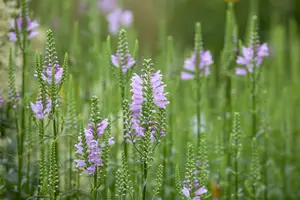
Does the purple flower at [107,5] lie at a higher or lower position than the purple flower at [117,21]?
higher

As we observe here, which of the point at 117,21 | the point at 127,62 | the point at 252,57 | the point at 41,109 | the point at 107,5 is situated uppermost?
the point at 107,5

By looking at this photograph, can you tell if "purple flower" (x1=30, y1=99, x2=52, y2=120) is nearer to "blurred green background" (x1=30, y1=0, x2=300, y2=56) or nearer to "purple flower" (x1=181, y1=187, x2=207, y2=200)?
"purple flower" (x1=181, y1=187, x2=207, y2=200)

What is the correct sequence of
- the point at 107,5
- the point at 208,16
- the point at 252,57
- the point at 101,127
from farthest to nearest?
the point at 208,16, the point at 107,5, the point at 252,57, the point at 101,127

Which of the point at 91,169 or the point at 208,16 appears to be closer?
the point at 91,169

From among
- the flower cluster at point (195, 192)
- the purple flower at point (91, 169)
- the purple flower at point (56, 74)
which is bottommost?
the flower cluster at point (195, 192)

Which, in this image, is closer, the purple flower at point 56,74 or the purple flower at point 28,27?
the purple flower at point 56,74

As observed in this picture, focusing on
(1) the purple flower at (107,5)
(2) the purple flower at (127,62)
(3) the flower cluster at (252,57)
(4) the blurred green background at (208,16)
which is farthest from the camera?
(4) the blurred green background at (208,16)

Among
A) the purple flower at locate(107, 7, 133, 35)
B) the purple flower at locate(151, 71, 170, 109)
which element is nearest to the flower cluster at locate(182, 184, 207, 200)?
the purple flower at locate(151, 71, 170, 109)

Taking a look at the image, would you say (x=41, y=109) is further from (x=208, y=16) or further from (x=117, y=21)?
(x=208, y=16)

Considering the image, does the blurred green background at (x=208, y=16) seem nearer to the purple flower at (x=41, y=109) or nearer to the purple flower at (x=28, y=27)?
the purple flower at (x=28, y=27)

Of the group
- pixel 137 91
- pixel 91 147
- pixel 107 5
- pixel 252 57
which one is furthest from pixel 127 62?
pixel 107 5

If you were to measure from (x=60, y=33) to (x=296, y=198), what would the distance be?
2.43 meters

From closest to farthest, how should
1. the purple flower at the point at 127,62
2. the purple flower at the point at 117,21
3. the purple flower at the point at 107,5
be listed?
the purple flower at the point at 127,62, the purple flower at the point at 117,21, the purple flower at the point at 107,5

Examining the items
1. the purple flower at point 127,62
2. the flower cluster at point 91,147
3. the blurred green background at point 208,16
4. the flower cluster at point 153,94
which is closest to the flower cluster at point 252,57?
the purple flower at point 127,62
